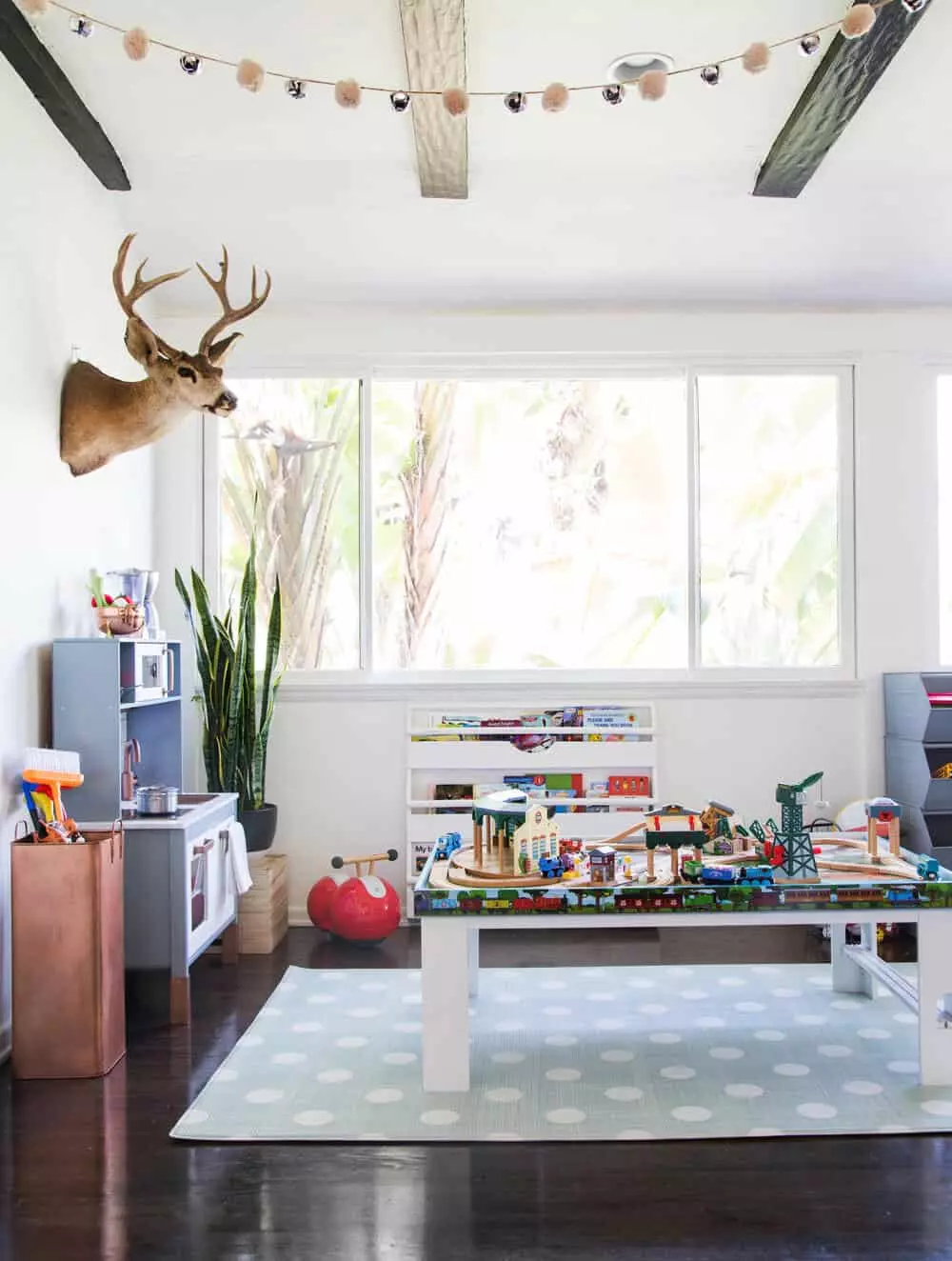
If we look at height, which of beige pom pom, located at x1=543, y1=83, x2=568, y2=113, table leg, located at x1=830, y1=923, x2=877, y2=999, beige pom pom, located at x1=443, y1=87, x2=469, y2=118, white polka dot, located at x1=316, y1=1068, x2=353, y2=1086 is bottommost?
white polka dot, located at x1=316, y1=1068, x2=353, y2=1086

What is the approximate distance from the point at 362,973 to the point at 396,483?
7.16 ft

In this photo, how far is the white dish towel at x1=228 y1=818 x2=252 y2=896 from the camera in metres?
4.04

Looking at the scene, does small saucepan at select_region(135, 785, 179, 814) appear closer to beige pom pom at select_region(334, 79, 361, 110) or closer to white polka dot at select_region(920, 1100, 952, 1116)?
beige pom pom at select_region(334, 79, 361, 110)

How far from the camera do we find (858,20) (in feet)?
8.79

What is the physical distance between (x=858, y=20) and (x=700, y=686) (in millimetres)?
2871

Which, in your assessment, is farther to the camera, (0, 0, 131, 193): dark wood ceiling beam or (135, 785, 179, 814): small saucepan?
(135, 785, 179, 814): small saucepan

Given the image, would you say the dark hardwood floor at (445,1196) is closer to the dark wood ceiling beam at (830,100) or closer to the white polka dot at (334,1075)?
the white polka dot at (334,1075)

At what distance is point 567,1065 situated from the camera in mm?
3111

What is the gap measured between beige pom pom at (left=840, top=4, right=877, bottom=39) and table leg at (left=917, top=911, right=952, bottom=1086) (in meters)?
2.26

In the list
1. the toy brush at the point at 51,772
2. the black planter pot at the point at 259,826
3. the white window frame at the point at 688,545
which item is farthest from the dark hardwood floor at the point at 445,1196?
the white window frame at the point at 688,545

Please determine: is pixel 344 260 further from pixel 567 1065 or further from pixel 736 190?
pixel 567 1065

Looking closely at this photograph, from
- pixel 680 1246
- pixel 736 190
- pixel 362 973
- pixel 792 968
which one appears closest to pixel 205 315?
pixel 736 190

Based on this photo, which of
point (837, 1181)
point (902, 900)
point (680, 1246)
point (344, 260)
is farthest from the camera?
point (344, 260)

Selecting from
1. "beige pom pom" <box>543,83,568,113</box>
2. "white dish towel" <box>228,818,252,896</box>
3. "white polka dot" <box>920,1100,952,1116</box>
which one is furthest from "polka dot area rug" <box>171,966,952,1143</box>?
"beige pom pom" <box>543,83,568,113</box>
